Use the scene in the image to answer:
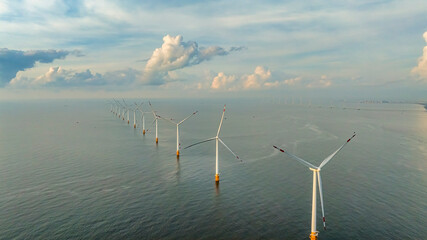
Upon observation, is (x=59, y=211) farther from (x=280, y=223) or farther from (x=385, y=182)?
(x=385, y=182)

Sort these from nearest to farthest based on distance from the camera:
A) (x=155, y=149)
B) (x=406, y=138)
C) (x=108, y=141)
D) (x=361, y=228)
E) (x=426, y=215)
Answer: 1. (x=361, y=228)
2. (x=426, y=215)
3. (x=155, y=149)
4. (x=108, y=141)
5. (x=406, y=138)

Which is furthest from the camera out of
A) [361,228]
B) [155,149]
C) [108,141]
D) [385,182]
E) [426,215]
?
[108,141]

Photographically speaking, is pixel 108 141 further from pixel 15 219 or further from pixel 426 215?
pixel 426 215

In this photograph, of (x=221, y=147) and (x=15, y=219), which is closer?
(x=15, y=219)

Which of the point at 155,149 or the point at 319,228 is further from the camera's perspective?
the point at 155,149

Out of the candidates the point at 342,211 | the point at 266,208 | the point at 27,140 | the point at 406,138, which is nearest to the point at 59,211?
the point at 266,208

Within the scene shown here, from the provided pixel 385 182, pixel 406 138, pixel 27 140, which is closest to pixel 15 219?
pixel 385 182

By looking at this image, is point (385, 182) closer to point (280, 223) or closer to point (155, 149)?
point (280, 223)

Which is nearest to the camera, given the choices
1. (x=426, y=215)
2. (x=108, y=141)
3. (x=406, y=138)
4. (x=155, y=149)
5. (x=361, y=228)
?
(x=361, y=228)
